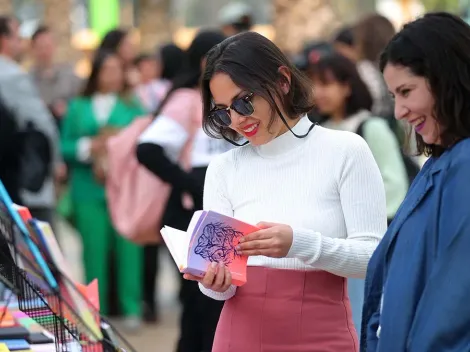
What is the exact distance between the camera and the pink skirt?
3.24m

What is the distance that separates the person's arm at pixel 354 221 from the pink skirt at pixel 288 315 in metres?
0.10

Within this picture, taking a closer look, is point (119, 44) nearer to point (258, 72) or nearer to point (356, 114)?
point (356, 114)

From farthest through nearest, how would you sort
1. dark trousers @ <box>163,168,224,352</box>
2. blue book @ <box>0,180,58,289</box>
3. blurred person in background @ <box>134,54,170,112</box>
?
blurred person in background @ <box>134,54,170,112</box> → dark trousers @ <box>163,168,224,352</box> → blue book @ <box>0,180,58,289</box>

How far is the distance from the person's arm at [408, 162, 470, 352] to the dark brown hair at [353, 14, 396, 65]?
4566 mm

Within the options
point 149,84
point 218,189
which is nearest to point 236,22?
point 149,84

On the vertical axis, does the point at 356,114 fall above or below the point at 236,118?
below

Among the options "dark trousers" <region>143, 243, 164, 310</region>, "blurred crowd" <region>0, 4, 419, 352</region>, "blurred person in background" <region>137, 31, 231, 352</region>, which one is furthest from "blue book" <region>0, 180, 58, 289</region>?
Result: "dark trousers" <region>143, 243, 164, 310</region>

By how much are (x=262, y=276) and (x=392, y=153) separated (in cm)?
236

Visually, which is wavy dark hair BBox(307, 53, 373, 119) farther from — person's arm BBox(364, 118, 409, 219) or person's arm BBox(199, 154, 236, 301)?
person's arm BBox(199, 154, 236, 301)

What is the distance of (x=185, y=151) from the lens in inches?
230

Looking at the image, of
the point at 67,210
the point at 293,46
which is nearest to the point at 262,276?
the point at 67,210

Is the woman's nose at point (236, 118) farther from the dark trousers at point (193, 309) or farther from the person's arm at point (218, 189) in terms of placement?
the dark trousers at point (193, 309)

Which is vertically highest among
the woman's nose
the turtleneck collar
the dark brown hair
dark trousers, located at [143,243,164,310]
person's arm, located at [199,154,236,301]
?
the dark brown hair

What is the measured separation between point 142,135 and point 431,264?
349 centimetres
